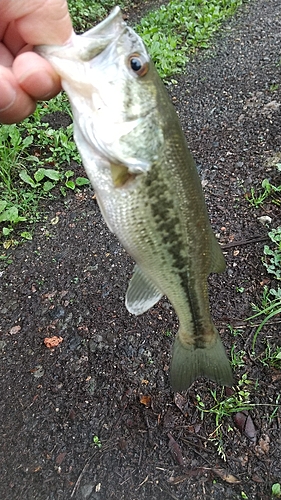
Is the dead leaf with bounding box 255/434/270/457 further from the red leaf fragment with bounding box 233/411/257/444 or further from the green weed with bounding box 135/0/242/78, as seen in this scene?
the green weed with bounding box 135/0/242/78

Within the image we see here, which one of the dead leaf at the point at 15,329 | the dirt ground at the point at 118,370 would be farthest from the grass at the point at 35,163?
the dead leaf at the point at 15,329

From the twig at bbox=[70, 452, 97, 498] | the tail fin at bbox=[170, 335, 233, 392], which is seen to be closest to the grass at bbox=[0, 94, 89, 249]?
the twig at bbox=[70, 452, 97, 498]

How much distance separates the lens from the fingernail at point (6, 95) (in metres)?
1.66

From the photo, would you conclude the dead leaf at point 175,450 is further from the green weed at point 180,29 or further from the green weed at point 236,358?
the green weed at point 180,29

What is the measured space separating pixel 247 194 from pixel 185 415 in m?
2.04

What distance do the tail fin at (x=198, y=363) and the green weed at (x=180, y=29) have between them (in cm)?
464

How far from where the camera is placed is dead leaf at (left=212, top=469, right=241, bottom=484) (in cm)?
250

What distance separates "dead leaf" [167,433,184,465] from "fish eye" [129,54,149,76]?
213cm

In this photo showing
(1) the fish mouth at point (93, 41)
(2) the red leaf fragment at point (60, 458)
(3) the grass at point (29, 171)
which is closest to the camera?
(1) the fish mouth at point (93, 41)

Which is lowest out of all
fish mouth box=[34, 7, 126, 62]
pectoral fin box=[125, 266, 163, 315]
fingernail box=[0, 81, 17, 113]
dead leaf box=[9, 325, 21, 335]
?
dead leaf box=[9, 325, 21, 335]

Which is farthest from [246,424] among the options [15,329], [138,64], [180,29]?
[180,29]

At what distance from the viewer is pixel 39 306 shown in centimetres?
351

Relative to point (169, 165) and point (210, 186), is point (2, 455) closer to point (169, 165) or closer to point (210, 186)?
point (169, 165)

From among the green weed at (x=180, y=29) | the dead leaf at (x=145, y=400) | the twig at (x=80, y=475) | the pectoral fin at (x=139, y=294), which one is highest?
the pectoral fin at (x=139, y=294)
